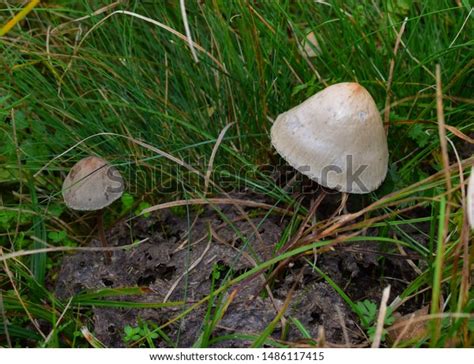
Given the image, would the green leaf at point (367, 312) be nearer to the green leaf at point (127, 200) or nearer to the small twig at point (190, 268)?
the small twig at point (190, 268)

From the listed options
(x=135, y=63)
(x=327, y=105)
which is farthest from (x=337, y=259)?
(x=135, y=63)

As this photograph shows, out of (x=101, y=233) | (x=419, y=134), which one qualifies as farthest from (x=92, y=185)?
(x=419, y=134)

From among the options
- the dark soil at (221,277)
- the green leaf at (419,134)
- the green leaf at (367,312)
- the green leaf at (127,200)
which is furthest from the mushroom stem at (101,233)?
the green leaf at (419,134)

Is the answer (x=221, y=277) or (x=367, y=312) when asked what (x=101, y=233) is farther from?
(x=367, y=312)

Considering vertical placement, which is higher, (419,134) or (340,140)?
(340,140)

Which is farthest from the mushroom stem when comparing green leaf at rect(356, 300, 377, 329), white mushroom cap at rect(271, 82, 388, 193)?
green leaf at rect(356, 300, 377, 329)

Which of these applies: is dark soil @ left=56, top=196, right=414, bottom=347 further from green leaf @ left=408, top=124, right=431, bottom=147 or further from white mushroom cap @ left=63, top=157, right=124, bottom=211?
green leaf @ left=408, top=124, right=431, bottom=147
